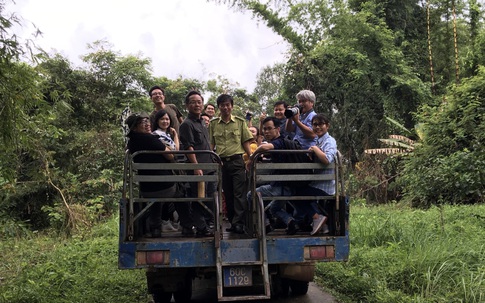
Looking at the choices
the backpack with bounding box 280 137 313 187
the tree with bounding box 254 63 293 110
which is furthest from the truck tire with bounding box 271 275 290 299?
the tree with bounding box 254 63 293 110

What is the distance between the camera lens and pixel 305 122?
519 centimetres

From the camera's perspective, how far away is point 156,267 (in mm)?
4051

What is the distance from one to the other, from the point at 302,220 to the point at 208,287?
1.86m

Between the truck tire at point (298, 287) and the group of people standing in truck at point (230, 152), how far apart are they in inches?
32.5

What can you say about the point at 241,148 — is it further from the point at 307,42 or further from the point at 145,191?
the point at 307,42

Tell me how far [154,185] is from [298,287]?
2.10m

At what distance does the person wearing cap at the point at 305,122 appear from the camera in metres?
4.89

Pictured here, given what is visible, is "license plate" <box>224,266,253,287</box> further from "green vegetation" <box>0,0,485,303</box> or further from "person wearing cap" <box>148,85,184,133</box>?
"person wearing cap" <box>148,85,184,133</box>

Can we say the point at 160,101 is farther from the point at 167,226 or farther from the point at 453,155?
the point at 453,155

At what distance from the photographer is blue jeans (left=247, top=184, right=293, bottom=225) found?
4.71m

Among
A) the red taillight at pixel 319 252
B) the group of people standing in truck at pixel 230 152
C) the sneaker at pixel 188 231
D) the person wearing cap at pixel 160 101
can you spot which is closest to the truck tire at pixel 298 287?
the group of people standing in truck at pixel 230 152

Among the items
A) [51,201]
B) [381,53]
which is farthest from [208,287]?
[381,53]

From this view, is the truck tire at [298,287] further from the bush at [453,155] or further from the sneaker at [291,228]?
the bush at [453,155]

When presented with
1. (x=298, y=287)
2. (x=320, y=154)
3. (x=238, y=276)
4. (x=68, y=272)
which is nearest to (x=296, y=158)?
(x=320, y=154)
